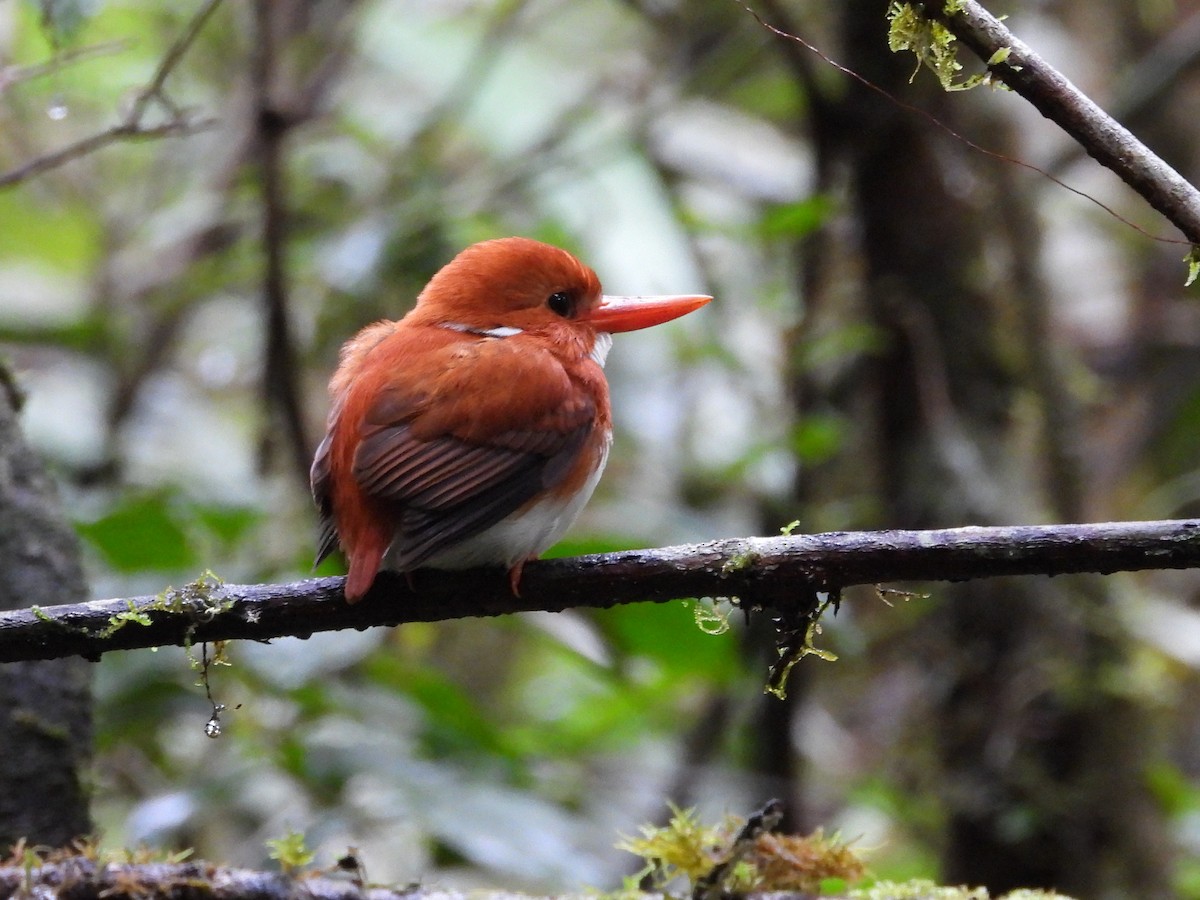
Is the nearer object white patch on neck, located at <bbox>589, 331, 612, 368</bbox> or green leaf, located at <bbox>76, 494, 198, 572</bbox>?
white patch on neck, located at <bbox>589, 331, 612, 368</bbox>

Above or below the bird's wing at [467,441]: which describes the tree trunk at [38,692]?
below

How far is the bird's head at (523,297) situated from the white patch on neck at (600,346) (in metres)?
0.03

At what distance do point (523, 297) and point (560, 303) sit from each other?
0.08 metres

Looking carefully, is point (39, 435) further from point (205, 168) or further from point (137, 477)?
point (205, 168)

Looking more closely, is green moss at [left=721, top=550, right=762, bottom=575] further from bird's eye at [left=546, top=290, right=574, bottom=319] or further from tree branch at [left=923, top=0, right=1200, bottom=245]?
bird's eye at [left=546, top=290, right=574, bottom=319]

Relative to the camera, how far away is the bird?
2.03 m

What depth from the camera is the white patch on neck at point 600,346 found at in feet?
8.93

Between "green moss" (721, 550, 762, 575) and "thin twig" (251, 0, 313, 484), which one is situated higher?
"thin twig" (251, 0, 313, 484)

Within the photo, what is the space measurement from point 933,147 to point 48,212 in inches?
146

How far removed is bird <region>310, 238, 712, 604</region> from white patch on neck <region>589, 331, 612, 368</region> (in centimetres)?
12

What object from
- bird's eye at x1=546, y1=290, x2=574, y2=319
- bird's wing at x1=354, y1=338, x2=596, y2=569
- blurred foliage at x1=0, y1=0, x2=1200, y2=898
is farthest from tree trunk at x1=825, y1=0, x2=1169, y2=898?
bird's wing at x1=354, y1=338, x2=596, y2=569

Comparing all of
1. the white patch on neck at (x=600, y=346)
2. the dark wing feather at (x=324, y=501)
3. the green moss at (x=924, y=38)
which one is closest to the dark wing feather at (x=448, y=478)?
the dark wing feather at (x=324, y=501)

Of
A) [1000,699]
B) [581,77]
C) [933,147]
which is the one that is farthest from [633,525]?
[581,77]

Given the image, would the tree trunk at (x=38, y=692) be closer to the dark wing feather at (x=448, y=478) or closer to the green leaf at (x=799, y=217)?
the dark wing feather at (x=448, y=478)
